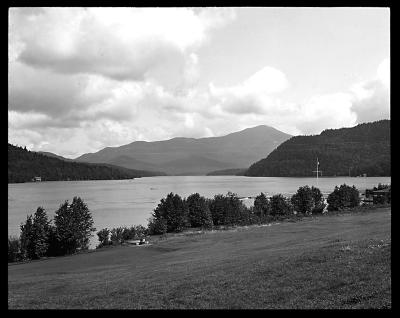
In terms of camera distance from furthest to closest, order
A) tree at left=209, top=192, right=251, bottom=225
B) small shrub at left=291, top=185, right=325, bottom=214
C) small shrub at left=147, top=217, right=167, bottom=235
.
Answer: small shrub at left=291, top=185, right=325, bottom=214 → tree at left=209, top=192, right=251, bottom=225 → small shrub at left=147, top=217, right=167, bottom=235

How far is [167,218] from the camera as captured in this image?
64.3 metres

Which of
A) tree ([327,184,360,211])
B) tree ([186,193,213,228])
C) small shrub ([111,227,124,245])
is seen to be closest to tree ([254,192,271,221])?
tree ([186,193,213,228])

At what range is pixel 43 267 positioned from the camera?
36.1 m

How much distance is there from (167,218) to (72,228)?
19.4 metres

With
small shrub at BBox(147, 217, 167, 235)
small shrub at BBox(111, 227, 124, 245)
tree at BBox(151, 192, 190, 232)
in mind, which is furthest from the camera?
tree at BBox(151, 192, 190, 232)

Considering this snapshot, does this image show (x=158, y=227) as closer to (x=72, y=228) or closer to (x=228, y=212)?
(x=228, y=212)

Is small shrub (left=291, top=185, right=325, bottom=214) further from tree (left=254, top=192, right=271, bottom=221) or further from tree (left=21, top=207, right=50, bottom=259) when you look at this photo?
tree (left=21, top=207, right=50, bottom=259)

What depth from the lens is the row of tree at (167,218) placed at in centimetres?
4550

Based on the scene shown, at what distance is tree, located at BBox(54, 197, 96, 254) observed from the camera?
47.4 meters

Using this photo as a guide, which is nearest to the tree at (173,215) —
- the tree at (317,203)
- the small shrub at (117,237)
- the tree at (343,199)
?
the small shrub at (117,237)

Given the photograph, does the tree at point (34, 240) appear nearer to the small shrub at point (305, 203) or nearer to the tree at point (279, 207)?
the tree at point (279, 207)

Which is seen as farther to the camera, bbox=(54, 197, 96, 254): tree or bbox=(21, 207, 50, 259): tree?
bbox=(54, 197, 96, 254): tree
